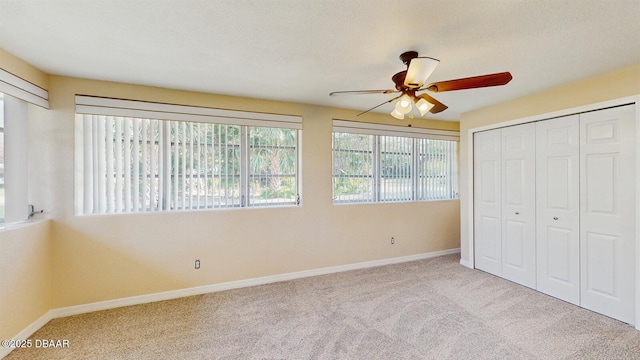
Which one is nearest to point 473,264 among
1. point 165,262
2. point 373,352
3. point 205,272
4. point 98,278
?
point 373,352

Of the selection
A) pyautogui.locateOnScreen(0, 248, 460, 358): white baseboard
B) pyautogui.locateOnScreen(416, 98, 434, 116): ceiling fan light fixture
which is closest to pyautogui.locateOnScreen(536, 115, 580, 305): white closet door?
pyautogui.locateOnScreen(0, 248, 460, 358): white baseboard

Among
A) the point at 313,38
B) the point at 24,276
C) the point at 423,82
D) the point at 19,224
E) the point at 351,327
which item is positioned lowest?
the point at 351,327

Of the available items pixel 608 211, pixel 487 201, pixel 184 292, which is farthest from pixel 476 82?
pixel 184 292

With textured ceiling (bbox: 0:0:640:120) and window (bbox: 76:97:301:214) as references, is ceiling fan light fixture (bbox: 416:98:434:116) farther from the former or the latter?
window (bbox: 76:97:301:214)

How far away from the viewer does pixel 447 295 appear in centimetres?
309

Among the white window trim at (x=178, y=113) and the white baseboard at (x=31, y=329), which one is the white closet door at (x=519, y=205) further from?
Answer: the white baseboard at (x=31, y=329)

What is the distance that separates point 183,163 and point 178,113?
22.1 inches

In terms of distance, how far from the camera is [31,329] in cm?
237

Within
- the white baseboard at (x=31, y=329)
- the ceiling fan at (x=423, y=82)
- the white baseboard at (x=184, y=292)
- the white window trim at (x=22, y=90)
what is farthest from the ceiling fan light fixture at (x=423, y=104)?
the white baseboard at (x=31, y=329)

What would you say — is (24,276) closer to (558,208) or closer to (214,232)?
(214,232)

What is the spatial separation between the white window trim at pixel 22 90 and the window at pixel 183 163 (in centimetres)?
27

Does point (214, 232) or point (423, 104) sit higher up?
point (423, 104)

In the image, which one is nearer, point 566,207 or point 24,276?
point 24,276

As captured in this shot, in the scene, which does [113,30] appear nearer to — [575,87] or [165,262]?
[165,262]
